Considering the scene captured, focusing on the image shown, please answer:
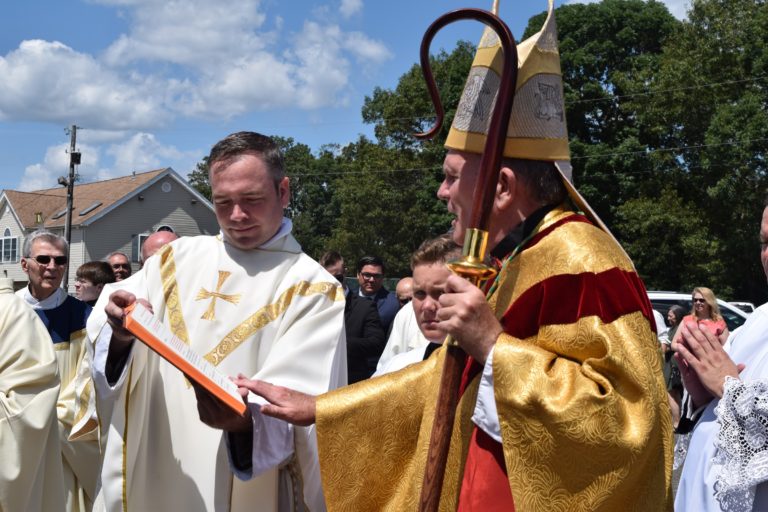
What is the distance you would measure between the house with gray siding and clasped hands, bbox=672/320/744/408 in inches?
1634

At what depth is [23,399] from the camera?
14.1 ft

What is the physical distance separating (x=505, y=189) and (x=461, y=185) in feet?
0.46

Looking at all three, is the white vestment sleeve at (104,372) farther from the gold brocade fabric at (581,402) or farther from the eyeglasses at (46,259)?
the eyeglasses at (46,259)

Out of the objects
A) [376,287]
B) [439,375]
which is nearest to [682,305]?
[376,287]

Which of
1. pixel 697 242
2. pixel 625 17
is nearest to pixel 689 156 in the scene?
pixel 697 242

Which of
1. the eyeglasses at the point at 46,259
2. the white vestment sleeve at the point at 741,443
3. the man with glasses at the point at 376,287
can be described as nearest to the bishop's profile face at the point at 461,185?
the white vestment sleeve at the point at 741,443

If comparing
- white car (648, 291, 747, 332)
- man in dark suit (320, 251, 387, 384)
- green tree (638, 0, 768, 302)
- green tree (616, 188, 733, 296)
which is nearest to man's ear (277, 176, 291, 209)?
man in dark suit (320, 251, 387, 384)

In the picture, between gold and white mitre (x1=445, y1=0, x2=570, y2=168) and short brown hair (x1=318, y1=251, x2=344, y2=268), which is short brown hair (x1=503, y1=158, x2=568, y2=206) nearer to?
gold and white mitre (x1=445, y1=0, x2=570, y2=168)

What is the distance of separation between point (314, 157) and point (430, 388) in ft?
248

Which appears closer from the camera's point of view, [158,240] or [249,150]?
[249,150]

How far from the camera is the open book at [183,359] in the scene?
2.64 meters

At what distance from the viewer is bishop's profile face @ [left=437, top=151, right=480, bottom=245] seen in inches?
100

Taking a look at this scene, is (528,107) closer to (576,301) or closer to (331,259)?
(576,301)

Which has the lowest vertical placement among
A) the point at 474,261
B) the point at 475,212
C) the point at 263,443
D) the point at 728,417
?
the point at 263,443
